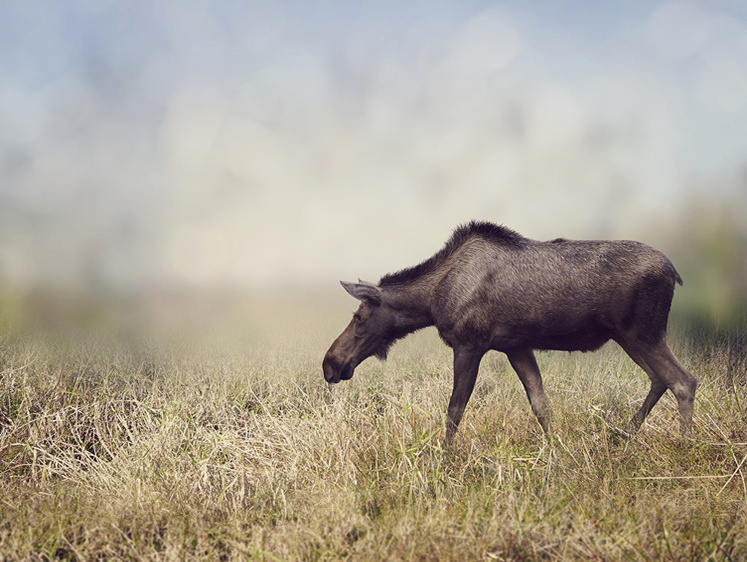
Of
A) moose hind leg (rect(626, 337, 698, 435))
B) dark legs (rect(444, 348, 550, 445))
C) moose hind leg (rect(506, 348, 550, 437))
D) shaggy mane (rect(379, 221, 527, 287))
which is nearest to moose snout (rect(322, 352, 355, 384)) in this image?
shaggy mane (rect(379, 221, 527, 287))

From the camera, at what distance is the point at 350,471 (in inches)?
179

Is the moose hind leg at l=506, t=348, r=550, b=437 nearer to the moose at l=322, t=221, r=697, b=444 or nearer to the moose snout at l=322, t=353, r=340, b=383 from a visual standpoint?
the moose at l=322, t=221, r=697, b=444

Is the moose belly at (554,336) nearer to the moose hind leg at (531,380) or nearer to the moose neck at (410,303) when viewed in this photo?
the moose hind leg at (531,380)

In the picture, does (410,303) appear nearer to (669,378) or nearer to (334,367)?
(334,367)

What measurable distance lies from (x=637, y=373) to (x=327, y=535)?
220 inches

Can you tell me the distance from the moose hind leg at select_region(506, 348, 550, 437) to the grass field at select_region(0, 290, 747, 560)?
0.17m

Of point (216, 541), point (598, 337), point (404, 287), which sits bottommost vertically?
point (216, 541)

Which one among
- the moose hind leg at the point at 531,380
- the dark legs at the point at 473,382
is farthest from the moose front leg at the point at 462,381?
the moose hind leg at the point at 531,380

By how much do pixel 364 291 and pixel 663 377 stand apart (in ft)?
8.85

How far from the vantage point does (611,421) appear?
5723 mm

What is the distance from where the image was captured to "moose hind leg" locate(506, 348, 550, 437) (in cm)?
583

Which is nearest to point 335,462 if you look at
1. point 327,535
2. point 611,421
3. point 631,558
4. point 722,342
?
point 327,535

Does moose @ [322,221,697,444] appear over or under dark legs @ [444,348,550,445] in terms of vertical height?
over

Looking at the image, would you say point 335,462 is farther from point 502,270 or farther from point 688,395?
point 688,395
